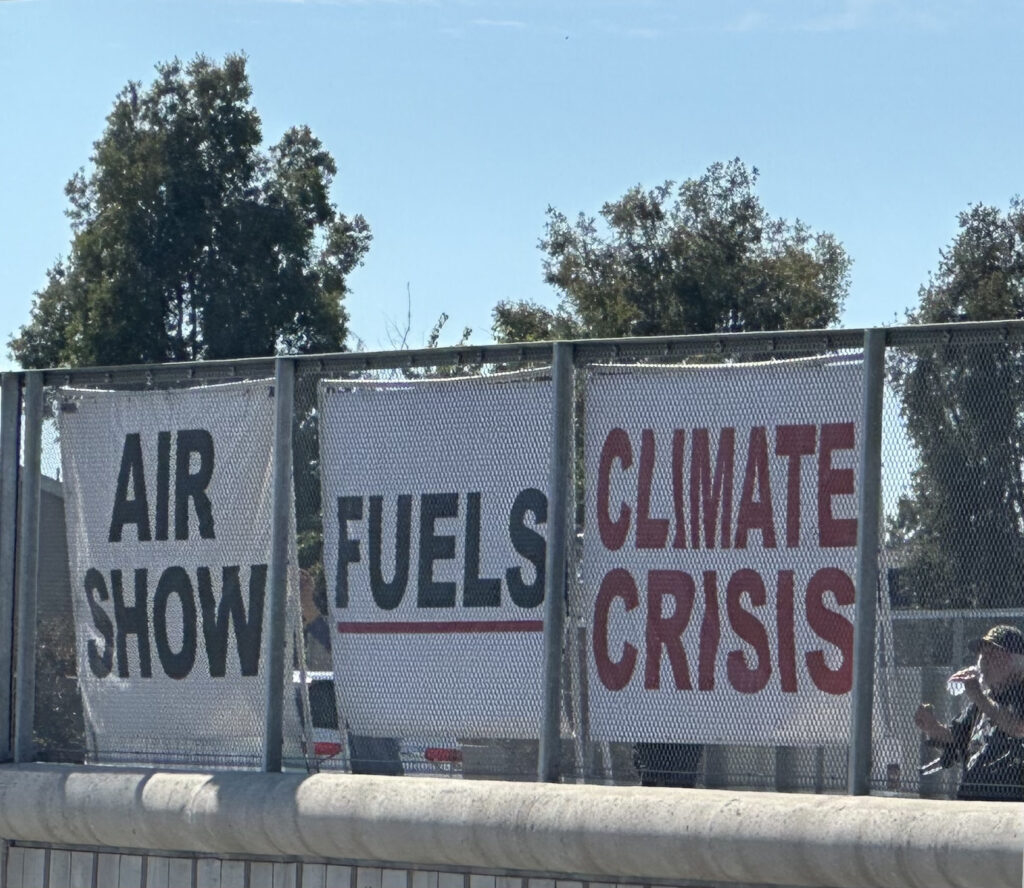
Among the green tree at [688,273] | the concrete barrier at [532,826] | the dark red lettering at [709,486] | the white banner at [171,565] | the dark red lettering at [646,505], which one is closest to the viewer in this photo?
the concrete barrier at [532,826]

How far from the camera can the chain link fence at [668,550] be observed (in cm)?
531

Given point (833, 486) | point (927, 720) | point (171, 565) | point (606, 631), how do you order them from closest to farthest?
point (927, 720) < point (833, 486) < point (606, 631) < point (171, 565)

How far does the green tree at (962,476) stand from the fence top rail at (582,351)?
0.17 feet

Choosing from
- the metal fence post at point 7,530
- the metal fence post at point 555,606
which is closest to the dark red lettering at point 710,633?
the metal fence post at point 555,606

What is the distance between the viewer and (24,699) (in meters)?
7.03

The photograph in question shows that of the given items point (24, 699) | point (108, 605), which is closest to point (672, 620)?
point (108, 605)

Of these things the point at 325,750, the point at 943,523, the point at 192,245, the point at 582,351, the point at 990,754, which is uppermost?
the point at 192,245

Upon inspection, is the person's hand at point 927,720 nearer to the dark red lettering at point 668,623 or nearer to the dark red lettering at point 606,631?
the dark red lettering at point 668,623

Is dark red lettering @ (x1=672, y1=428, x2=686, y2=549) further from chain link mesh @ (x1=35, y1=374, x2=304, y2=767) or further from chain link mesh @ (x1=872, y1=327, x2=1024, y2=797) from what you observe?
chain link mesh @ (x1=35, y1=374, x2=304, y2=767)

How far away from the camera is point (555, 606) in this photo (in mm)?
5840

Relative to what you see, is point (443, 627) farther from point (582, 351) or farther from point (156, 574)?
point (156, 574)

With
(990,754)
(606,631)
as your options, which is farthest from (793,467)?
(990,754)

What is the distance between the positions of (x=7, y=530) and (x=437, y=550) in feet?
6.58

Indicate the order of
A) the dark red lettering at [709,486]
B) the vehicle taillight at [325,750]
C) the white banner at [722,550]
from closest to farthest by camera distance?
the white banner at [722,550] < the dark red lettering at [709,486] < the vehicle taillight at [325,750]
